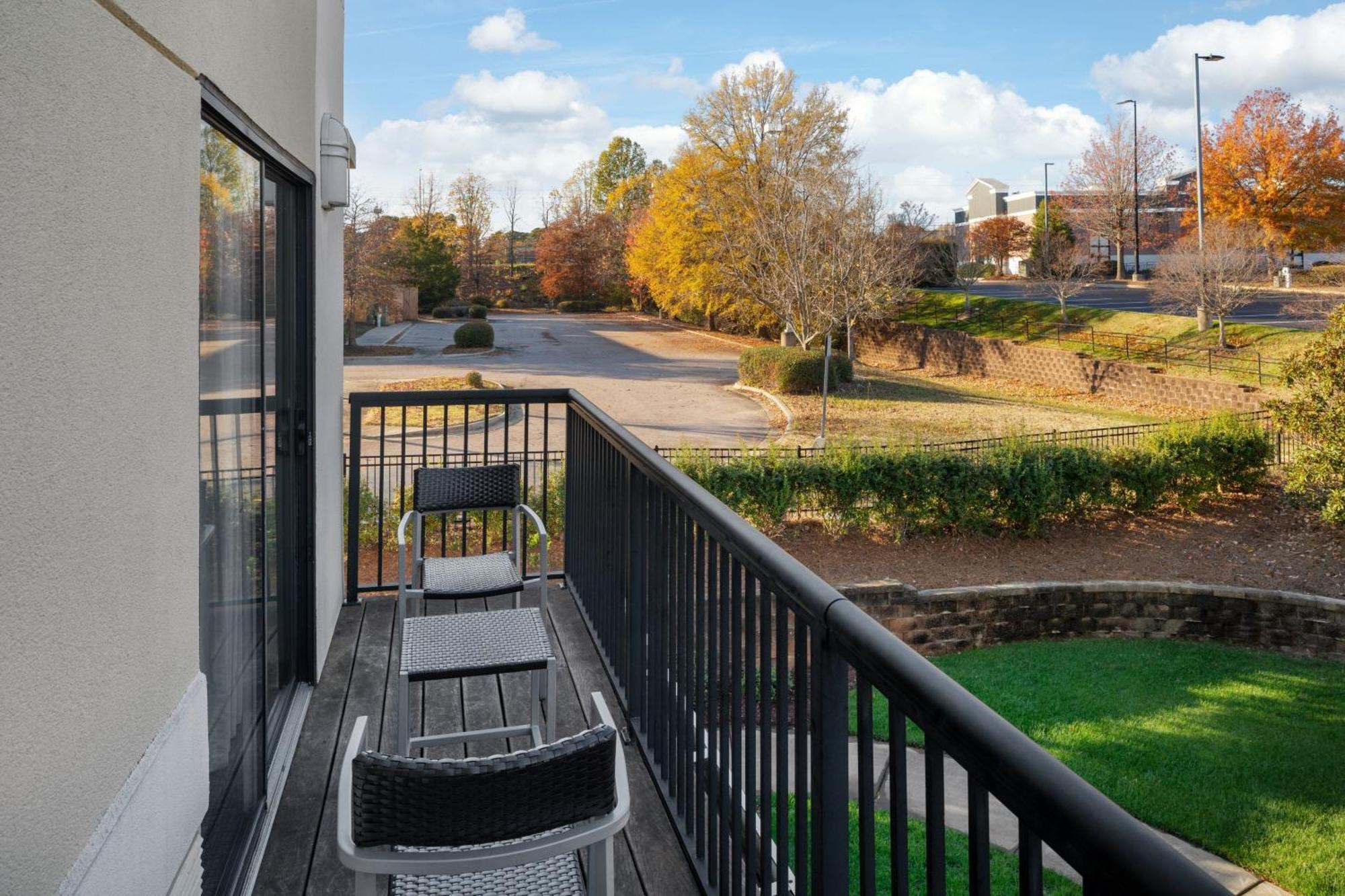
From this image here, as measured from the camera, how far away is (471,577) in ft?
10.5

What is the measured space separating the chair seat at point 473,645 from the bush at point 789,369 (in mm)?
18898

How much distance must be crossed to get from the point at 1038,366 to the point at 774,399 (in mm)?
7076

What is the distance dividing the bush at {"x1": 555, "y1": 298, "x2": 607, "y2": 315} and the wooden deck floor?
42.5 meters

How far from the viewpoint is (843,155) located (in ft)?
82.3

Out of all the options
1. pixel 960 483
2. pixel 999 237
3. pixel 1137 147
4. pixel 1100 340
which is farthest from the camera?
pixel 999 237

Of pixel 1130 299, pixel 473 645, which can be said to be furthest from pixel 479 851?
pixel 1130 299

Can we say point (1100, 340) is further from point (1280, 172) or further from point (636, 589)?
point (636, 589)

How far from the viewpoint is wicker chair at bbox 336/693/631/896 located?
4.19 feet

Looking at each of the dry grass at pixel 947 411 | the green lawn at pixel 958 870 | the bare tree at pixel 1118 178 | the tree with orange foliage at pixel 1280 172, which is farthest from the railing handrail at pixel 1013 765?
the bare tree at pixel 1118 178

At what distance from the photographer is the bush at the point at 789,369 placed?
21.3 meters

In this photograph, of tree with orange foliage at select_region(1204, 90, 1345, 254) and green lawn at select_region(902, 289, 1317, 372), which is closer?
green lawn at select_region(902, 289, 1317, 372)

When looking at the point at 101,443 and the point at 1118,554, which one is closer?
the point at 101,443

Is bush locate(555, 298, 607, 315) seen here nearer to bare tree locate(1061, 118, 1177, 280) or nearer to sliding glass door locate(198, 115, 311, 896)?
bare tree locate(1061, 118, 1177, 280)

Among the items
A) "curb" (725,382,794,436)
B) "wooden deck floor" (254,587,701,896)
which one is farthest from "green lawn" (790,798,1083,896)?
"curb" (725,382,794,436)
